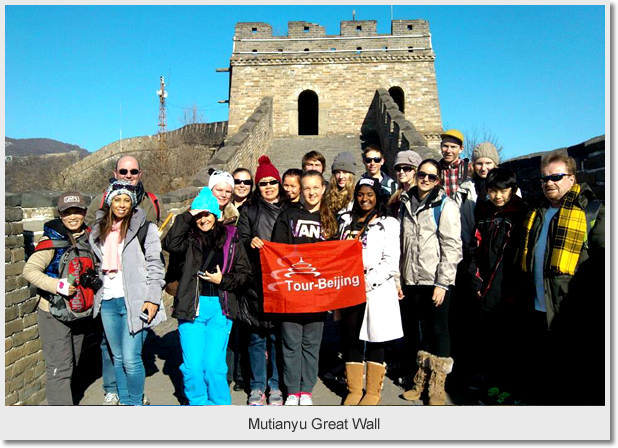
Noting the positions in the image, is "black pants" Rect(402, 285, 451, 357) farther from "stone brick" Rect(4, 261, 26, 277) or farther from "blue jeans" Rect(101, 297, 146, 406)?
"stone brick" Rect(4, 261, 26, 277)

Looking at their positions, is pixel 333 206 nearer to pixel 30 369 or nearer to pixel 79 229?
pixel 79 229

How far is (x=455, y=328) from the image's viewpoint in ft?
17.4

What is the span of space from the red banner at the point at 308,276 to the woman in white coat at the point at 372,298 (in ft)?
0.71

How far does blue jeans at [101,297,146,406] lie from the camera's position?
13.2ft

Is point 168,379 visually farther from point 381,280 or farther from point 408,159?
point 408,159

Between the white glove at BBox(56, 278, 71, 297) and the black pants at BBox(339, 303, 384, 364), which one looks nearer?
the white glove at BBox(56, 278, 71, 297)

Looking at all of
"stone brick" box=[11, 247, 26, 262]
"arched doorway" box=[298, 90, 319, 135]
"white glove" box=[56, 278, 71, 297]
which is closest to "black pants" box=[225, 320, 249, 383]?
"white glove" box=[56, 278, 71, 297]

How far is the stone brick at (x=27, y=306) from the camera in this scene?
4490 millimetres

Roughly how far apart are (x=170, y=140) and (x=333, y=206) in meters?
35.7

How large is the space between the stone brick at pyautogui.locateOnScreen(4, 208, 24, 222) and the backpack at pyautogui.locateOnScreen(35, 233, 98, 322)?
61 centimetres

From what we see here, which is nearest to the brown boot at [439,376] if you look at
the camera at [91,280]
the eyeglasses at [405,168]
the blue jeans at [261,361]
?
the blue jeans at [261,361]

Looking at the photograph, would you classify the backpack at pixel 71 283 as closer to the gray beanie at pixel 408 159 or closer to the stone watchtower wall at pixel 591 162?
the gray beanie at pixel 408 159

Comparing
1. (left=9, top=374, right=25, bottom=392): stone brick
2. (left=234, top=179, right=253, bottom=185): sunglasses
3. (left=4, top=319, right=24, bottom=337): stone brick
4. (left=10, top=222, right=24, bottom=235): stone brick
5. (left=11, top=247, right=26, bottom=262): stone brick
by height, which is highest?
(left=234, top=179, right=253, bottom=185): sunglasses

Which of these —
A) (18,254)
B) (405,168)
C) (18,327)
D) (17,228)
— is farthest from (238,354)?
(405,168)
